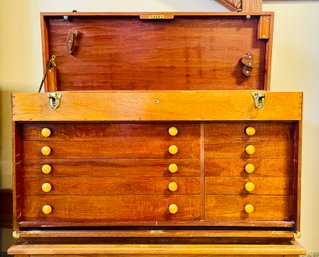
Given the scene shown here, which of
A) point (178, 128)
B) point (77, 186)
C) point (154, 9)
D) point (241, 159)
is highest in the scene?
point (154, 9)

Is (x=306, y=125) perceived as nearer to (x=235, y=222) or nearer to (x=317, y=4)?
(x=317, y=4)

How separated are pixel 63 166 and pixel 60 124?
0.55 ft

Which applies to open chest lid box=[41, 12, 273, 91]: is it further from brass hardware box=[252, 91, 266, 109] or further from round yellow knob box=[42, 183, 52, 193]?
round yellow knob box=[42, 183, 52, 193]

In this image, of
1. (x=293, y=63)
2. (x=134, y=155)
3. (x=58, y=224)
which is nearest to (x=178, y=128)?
(x=134, y=155)

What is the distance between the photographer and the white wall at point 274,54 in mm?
1720

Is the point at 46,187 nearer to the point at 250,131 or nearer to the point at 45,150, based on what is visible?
the point at 45,150

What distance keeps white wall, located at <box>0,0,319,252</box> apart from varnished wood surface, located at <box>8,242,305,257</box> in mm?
646

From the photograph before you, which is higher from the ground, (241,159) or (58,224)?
(241,159)

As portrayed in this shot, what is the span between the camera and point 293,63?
5.71 feet

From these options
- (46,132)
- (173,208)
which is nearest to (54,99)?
(46,132)

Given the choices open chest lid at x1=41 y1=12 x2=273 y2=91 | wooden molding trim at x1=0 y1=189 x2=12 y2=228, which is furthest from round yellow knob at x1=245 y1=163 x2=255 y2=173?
wooden molding trim at x1=0 y1=189 x2=12 y2=228

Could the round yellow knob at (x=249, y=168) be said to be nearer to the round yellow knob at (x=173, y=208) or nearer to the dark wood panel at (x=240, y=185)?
the dark wood panel at (x=240, y=185)

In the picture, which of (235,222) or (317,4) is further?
(317,4)

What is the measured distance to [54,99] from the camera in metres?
1.23
